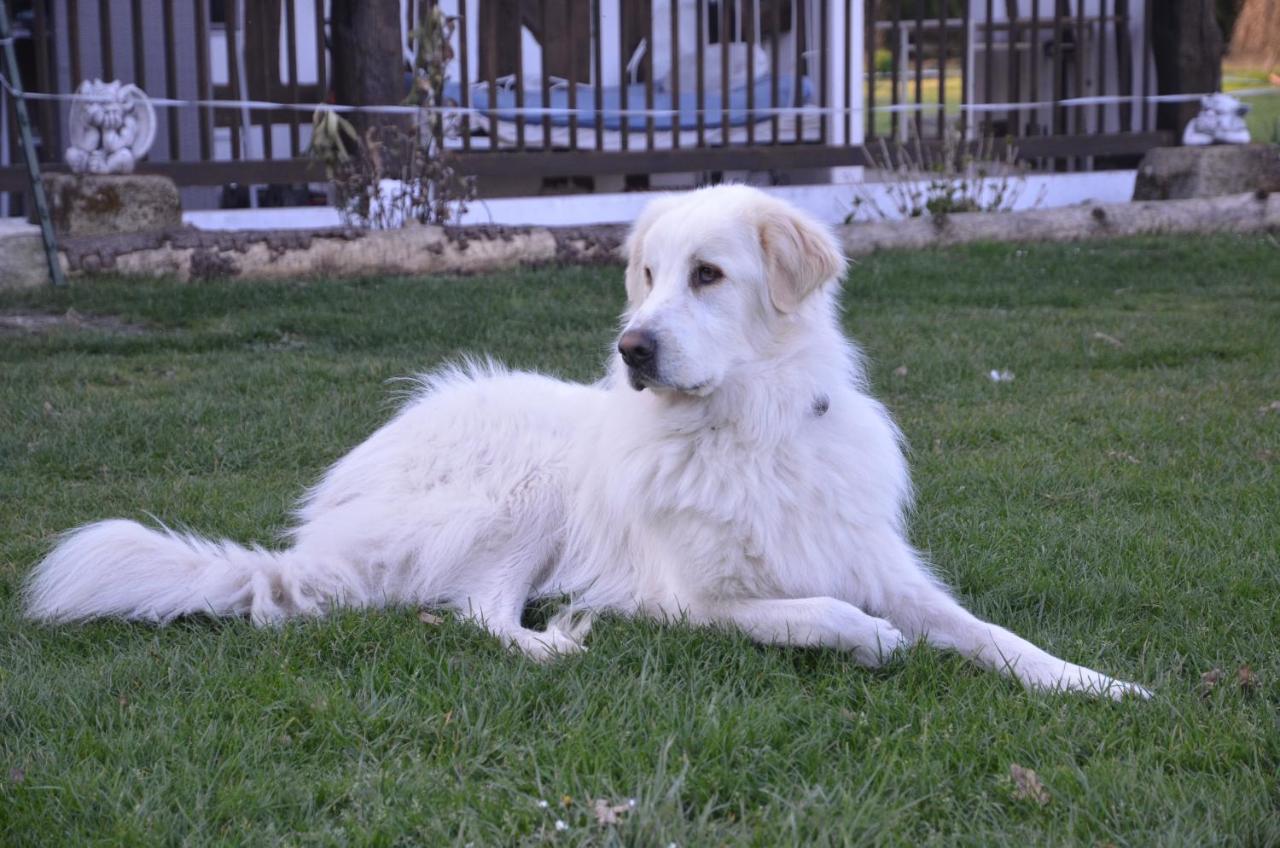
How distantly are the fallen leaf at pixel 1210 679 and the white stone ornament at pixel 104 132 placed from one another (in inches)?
354

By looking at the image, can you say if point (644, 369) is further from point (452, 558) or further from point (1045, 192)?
point (1045, 192)

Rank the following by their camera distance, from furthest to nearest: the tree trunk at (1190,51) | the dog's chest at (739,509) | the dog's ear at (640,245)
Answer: the tree trunk at (1190,51) < the dog's ear at (640,245) < the dog's chest at (739,509)

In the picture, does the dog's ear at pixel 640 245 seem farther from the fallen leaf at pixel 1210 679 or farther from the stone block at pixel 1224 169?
the stone block at pixel 1224 169

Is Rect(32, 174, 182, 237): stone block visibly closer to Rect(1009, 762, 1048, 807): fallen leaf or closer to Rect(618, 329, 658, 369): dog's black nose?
Rect(618, 329, 658, 369): dog's black nose

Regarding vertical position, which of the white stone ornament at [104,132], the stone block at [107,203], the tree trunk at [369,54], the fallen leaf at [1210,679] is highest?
the tree trunk at [369,54]

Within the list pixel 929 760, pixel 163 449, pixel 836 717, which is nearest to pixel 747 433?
pixel 836 717

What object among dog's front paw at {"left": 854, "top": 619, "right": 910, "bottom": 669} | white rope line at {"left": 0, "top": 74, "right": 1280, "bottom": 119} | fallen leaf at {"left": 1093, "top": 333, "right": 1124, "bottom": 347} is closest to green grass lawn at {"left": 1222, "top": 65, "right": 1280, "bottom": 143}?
white rope line at {"left": 0, "top": 74, "right": 1280, "bottom": 119}

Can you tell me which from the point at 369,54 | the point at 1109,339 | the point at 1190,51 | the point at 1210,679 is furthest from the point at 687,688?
the point at 1190,51

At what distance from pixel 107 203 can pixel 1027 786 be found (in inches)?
347

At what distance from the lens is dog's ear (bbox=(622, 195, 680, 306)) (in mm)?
3705

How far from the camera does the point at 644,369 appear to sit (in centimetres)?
334

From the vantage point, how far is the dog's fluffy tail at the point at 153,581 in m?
3.46

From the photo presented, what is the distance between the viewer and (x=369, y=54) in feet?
35.9

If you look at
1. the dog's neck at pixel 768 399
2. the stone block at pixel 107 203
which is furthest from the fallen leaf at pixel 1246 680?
the stone block at pixel 107 203
